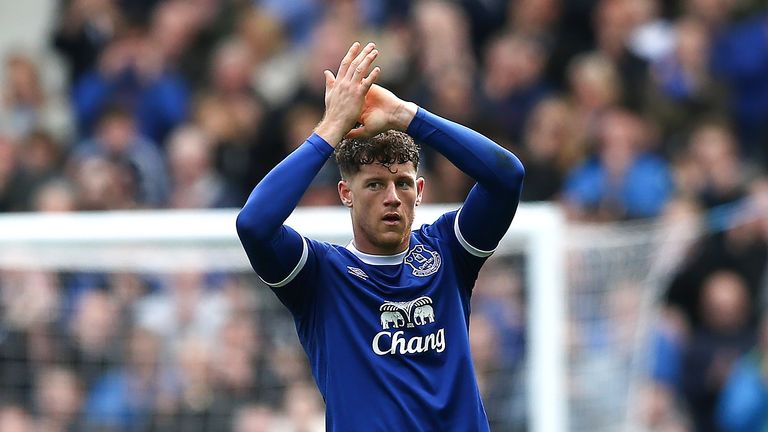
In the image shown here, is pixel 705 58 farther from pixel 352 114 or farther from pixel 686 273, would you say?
pixel 352 114

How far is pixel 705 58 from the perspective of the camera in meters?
11.0

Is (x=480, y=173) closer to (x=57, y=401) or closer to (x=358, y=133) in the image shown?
(x=358, y=133)

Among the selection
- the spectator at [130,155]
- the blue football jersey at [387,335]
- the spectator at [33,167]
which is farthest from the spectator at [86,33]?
the blue football jersey at [387,335]

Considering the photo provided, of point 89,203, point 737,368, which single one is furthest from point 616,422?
point 89,203

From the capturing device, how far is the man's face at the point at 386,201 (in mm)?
4762

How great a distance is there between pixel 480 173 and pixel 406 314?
515mm

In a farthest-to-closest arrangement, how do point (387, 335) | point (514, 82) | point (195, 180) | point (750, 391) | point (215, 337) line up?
point (514, 82) < point (195, 180) < point (750, 391) < point (215, 337) < point (387, 335)

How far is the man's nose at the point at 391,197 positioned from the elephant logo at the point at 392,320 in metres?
0.35

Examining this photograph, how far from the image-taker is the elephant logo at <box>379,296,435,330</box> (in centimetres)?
474

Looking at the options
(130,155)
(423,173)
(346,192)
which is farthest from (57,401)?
(346,192)

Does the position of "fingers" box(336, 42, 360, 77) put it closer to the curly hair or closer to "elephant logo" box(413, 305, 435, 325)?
the curly hair

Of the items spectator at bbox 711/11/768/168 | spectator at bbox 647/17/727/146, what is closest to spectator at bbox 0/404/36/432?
spectator at bbox 647/17/727/146

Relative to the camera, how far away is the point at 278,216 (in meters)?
4.62

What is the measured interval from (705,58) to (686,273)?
6.04ft
